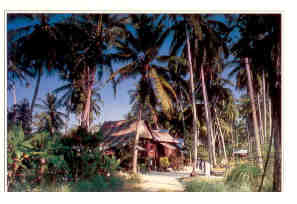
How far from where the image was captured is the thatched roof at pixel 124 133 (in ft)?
11.3

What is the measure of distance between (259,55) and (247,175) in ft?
5.95

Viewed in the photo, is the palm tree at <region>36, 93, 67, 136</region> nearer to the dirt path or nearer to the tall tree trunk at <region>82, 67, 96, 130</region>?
the tall tree trunk at <region>82, 67, 96, 130</region>

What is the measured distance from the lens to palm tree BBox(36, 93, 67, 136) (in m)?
3.30

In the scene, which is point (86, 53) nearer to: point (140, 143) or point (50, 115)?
point (50, 115)

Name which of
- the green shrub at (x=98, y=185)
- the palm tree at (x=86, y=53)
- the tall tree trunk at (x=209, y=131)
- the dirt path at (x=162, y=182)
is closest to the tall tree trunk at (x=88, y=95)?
the palm tree at (x=86, y=53)

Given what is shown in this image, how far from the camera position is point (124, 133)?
3516 mm

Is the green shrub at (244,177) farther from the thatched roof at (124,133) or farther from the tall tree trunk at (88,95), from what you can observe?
the tall tree trunk at (88,95)

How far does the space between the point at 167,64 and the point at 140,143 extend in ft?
4.36

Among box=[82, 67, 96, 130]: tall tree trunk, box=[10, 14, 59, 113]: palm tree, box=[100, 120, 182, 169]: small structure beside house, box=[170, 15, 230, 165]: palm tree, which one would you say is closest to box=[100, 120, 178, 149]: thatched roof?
box=[100, 120, 182, 169]: small structure beside house

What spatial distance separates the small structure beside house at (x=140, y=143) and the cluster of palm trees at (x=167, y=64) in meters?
0.17

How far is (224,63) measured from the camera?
349 cm

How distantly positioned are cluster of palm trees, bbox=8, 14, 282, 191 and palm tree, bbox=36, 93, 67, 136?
0.05 ft

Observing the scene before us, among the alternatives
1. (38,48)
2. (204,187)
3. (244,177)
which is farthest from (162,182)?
(38,48)
